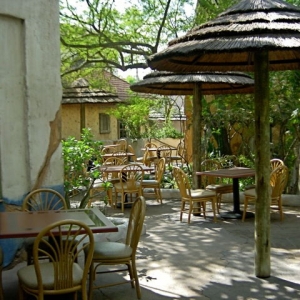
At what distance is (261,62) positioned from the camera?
218 inches

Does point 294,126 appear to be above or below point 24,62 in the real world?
below

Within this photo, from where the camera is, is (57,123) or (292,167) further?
(292,167)

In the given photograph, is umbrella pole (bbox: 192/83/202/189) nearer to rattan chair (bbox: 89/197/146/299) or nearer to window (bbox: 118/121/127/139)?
rattan chair (bbox: 89/197/146/299)

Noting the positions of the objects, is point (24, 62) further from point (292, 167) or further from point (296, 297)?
point (292, 167)

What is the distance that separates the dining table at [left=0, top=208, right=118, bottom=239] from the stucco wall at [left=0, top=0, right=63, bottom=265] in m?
1.07

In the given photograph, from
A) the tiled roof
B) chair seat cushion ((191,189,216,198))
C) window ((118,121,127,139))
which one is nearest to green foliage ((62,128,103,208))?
chair seat cushion ((191,189,216,198))

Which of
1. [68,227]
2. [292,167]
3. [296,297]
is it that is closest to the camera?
[68,227]

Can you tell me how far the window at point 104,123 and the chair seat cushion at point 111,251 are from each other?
1838 cm

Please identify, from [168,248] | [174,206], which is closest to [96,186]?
[174,206]

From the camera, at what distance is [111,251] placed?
4.94 m

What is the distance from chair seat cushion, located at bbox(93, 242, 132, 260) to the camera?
486cm

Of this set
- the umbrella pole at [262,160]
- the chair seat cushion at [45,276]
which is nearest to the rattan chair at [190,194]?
the umbrella pole at [262,160]

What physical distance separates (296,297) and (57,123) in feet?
11.8

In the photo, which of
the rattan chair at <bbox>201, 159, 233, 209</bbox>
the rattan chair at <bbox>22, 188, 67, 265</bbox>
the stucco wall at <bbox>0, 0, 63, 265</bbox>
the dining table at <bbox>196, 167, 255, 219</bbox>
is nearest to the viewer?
the rattan chair at <bbox>22, 188, 67, 265</bbox>
